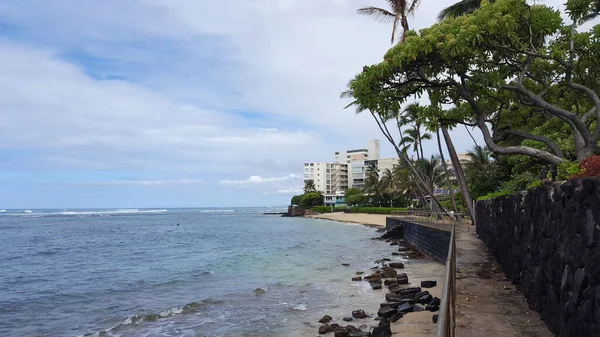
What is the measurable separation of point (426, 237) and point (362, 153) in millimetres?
113315

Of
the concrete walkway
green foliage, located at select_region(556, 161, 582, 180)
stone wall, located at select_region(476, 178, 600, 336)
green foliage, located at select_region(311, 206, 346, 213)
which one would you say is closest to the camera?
stone wall, located at select_region(476, 178, 600, 336)

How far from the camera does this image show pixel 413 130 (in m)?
45.7

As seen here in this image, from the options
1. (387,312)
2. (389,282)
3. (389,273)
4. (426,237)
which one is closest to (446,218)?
(426,237)

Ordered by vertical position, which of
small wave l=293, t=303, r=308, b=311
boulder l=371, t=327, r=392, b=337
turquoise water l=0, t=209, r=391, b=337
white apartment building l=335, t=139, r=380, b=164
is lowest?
turquoise water l=0, t=209, r=391, b=337

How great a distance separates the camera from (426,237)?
25984 millimetres

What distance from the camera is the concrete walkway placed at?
222 inches

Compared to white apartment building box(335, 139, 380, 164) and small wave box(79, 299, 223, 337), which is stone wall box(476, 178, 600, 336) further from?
white apartment building box(335, 139, 380, 164)

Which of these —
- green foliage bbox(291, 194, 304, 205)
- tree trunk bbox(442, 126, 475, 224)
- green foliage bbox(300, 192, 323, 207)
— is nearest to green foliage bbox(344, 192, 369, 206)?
green foliage bbox(300, 192, 323, 207)

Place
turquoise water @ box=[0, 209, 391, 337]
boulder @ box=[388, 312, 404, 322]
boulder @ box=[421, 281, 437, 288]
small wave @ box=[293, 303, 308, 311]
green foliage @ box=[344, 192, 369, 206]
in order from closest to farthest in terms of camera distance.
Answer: boulder @ box=[388, 312, 404, 322]
turquoise water @ box=[0, 209, 391, 337]
small wave @ box=[293, 303, 308, 311]
boulder @ box=[421, 281, 437, 288]
green foliage @ box=[344, 192, 369, 206]

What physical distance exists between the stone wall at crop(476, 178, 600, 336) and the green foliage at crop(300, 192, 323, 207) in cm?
9807

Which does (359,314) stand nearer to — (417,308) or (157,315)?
(417,308)

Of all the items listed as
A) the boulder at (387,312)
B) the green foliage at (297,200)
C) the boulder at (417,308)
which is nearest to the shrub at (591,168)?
the boulder at (387,312)

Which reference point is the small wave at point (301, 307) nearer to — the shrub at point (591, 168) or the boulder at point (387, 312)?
the boulder at point (387, 312)

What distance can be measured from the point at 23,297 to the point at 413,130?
36.4 meters
